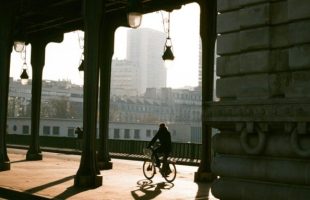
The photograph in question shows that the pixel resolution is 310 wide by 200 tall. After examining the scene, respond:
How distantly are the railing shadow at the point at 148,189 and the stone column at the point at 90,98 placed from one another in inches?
56.0

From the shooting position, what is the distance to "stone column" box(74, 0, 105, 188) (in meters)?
14.3

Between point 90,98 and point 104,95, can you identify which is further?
point 104,95

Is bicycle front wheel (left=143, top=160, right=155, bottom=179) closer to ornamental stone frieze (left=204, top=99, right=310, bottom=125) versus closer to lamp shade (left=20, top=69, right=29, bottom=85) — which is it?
ornamental stone frieze (left=204, top=99, right=310, bottom=125)

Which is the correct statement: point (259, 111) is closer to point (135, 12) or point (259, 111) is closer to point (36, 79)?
point (135, 12)

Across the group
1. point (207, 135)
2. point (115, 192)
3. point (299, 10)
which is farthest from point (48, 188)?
point (299, 10)

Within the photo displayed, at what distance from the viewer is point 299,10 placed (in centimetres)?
796

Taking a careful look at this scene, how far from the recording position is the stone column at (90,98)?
1434 cm

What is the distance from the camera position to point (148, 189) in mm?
14125

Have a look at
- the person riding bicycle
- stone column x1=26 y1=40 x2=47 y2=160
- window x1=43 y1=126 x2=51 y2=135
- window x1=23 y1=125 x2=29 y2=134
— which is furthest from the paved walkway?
window x1=43 y1=126 x2=51 y2=135

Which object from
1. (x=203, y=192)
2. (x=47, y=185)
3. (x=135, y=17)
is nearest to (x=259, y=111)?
(x=135, y=17)

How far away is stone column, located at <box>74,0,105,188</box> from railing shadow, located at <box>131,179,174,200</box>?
1422 mm

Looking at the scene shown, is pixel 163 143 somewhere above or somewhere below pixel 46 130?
below

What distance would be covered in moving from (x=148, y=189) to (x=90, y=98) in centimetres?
322

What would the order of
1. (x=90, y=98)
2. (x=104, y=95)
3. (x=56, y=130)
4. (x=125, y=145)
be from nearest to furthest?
(x=90, y=98) < (x=104, y=95) < (x=125, y=145) < (x=56, y=130)
